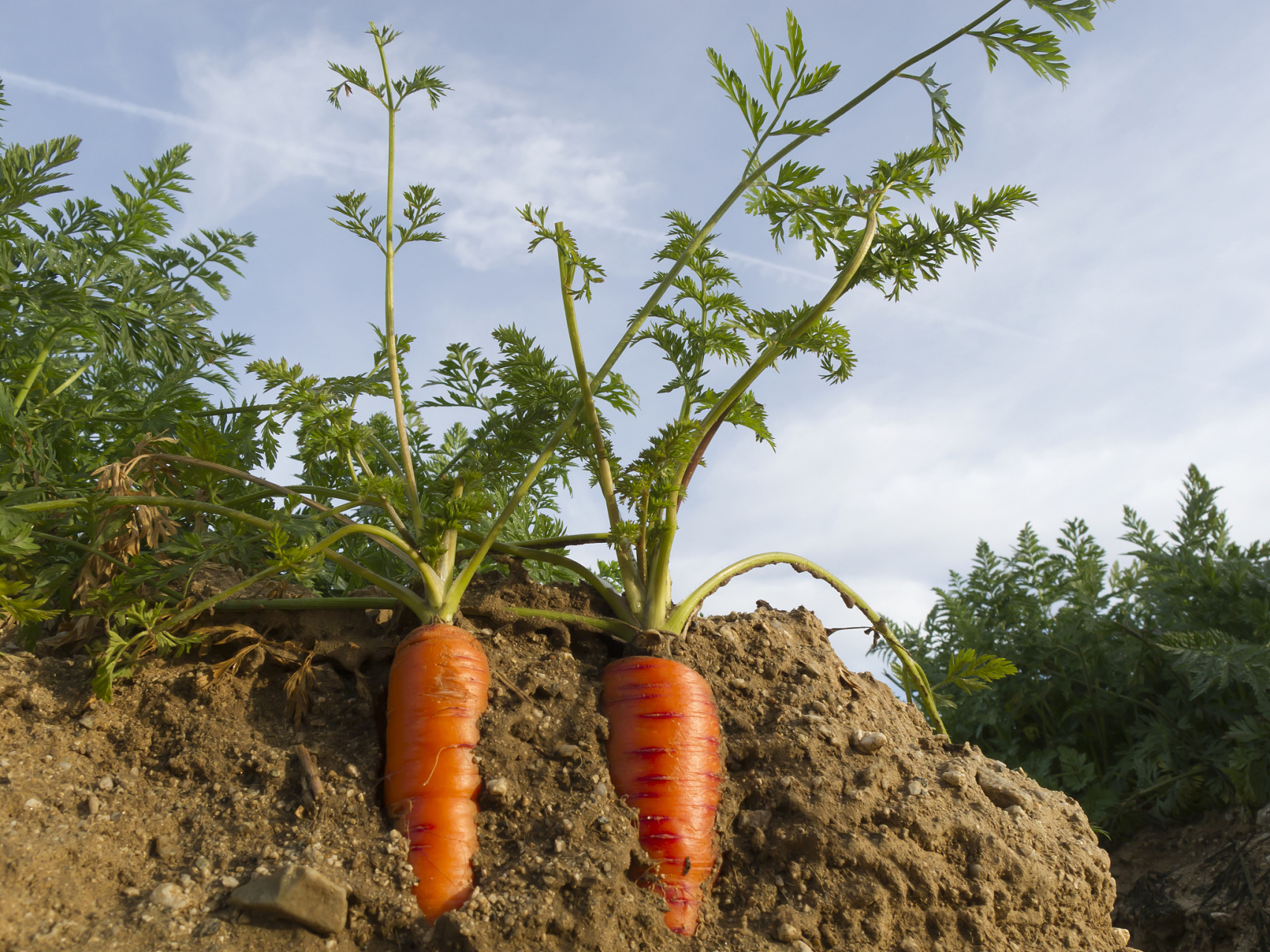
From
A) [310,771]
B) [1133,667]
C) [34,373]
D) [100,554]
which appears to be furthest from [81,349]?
[1133,667]

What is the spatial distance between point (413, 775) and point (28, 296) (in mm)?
2024

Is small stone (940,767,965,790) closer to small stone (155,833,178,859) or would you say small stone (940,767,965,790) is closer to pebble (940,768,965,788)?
pebble (940,768,965,788)

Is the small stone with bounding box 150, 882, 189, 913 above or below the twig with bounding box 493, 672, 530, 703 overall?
below

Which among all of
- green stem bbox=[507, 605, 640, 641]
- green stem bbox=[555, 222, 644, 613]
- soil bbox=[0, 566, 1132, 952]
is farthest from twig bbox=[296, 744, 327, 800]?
green stem bbox=[555, 222, 644, 613]

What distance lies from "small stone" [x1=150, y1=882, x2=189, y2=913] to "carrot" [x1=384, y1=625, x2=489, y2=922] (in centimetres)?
52

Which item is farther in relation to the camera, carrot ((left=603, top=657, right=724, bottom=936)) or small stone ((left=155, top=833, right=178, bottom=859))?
carrot ((left=603, top=657, right=724, bottom=936))

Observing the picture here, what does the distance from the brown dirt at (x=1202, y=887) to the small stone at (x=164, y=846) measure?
11.7 ft

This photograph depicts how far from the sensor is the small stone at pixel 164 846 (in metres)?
2.23

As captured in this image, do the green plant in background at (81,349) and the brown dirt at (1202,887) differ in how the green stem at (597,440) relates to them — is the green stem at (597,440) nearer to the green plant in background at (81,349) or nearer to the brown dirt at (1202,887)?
the green plant in background at (81,349)

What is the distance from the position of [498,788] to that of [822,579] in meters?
1.40

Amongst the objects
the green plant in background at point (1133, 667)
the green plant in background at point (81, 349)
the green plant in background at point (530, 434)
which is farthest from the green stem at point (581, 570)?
the green plant in background at point (1133, 667)

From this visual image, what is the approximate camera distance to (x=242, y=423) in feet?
11.1

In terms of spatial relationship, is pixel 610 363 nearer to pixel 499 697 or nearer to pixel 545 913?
pixel 499 697

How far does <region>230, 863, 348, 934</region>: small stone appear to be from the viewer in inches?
81.2
